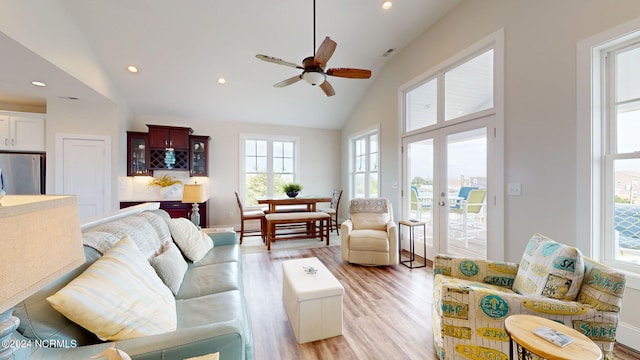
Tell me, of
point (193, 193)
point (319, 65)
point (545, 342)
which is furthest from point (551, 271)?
point (193, 193)

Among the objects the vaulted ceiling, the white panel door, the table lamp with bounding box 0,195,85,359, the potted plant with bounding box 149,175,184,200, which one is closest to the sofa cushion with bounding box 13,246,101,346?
the table lamp with bounding box 0,195,85,359

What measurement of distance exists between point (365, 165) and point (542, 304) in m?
4.35

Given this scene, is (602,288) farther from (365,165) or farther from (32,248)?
(365,165)

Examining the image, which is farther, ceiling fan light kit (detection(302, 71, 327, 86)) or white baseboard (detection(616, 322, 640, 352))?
ceiling fan light kit (detection(302, 71, 327, 86))

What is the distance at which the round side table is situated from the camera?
3.35 ft

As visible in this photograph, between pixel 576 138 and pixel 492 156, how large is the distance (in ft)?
2.38


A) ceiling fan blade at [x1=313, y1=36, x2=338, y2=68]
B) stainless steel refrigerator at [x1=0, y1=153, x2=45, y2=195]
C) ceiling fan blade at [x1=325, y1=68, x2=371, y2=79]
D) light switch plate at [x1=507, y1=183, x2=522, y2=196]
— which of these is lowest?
light switch plate at [x1=507, y1=183, x2=522, y2=196]

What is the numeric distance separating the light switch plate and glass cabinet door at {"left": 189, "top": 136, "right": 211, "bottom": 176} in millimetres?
5341

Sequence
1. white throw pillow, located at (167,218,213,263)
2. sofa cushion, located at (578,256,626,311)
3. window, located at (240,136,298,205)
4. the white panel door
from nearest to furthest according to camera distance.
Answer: sofa cushion, located at (578,256,626,311) → white throw pillow, located at (167,218,213,263) → the white panel door → window, located at (240,136,298,205)

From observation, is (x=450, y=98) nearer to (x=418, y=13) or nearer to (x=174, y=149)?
(x=418, y=13)

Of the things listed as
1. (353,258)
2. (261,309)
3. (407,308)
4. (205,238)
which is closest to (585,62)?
(407,308)

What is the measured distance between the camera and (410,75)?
3895 millimetres

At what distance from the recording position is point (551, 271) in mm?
1444

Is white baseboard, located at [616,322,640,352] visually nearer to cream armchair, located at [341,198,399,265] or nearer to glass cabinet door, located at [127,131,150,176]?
cream armchair, located at [341,198,399,265]
